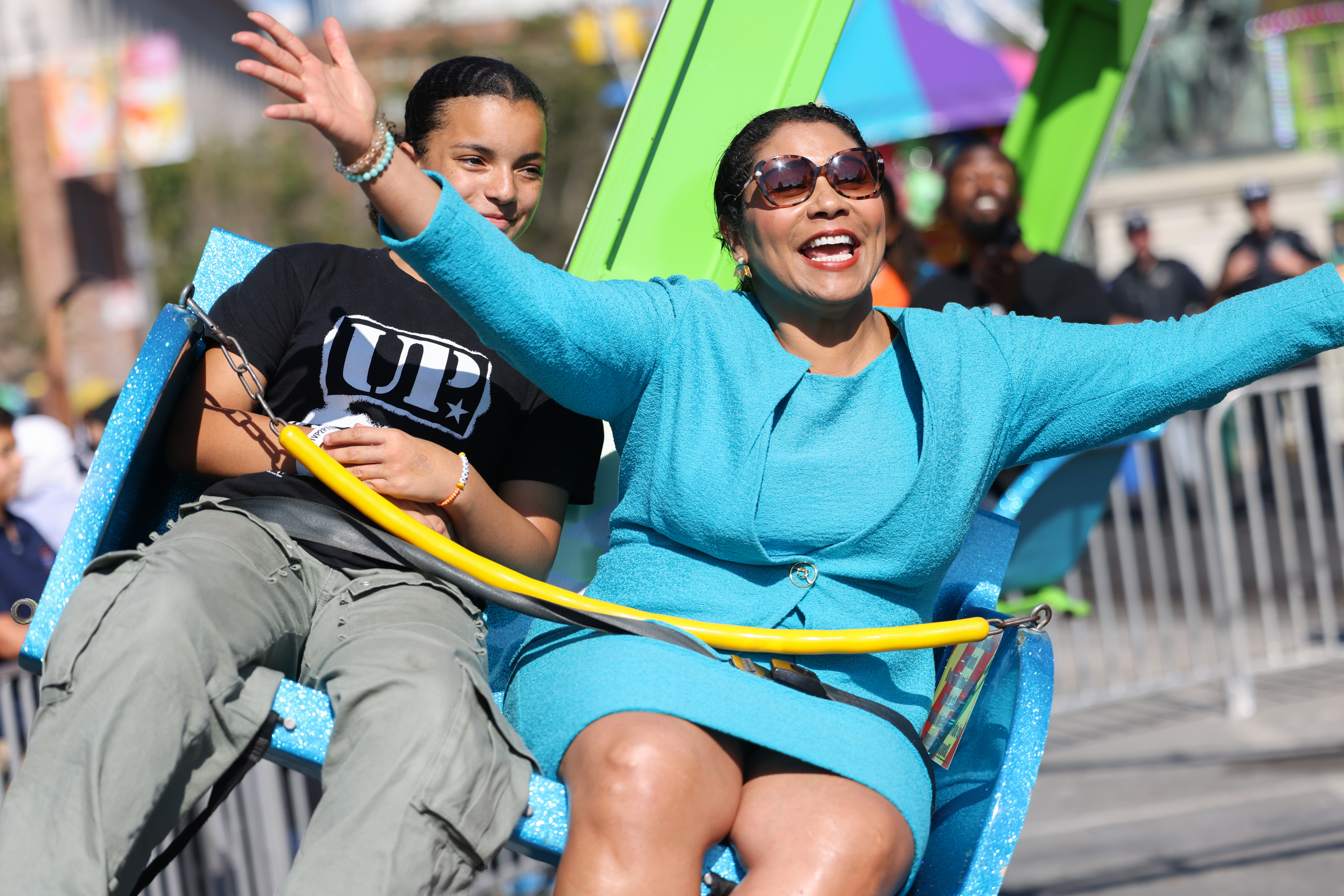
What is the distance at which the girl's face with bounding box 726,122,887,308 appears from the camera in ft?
7.26

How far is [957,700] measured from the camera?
2.24 m

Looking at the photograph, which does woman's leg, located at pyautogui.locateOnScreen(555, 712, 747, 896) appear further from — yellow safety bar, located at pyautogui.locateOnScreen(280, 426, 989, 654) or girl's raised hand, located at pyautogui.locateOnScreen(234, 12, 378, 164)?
girl's raised hand, located at pyautogui.locateOnScreen(234, 12, 378, 164)

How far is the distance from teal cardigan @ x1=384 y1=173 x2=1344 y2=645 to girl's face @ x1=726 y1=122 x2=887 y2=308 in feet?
0.34

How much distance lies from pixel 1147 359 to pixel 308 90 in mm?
1357

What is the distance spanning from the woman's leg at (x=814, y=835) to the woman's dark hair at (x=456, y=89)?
133 centimetres

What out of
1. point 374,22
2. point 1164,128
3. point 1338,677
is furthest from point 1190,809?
point 374,22

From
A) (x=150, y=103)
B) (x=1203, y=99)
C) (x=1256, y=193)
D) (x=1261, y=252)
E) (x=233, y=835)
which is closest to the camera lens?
(x=233, y=835)

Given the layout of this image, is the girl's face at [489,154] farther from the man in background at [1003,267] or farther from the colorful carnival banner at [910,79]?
the colorful carnival banner at [910,79]

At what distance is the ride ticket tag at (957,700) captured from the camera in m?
2.21

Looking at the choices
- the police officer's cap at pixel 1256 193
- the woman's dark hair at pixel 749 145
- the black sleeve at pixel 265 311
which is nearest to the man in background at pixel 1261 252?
the police officer's cap at pixel 1256 193

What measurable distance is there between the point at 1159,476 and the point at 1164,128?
26.4ft

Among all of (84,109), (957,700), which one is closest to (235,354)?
(957,700)

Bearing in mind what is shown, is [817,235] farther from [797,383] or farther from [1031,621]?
[1031,621]

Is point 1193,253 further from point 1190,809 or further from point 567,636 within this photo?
point 567,636
